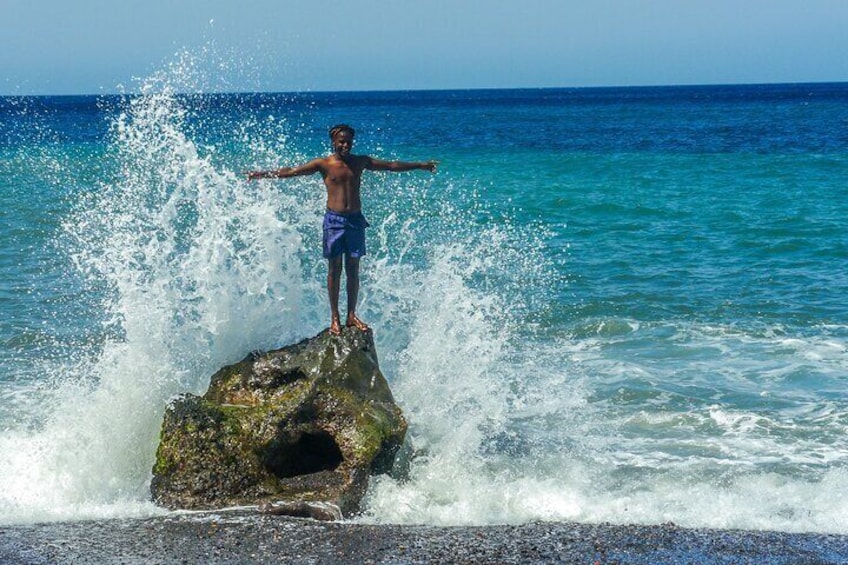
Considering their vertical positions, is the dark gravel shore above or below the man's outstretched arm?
below

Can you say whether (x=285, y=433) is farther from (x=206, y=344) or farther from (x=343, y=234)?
(x=343, y=234)

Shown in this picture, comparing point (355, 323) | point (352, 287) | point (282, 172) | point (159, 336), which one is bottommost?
point (159, 336)

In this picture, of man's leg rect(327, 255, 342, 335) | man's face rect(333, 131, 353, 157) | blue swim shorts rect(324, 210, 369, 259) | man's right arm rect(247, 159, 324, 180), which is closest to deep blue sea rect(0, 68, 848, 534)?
man's leg rect(327, 255, 342, 335)

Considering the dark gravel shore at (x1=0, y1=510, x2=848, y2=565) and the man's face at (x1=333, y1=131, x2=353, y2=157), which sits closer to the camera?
the dark gravel shore at (x1=0, y1=510, x2=848, y2=565)

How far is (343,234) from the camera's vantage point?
28.3ft

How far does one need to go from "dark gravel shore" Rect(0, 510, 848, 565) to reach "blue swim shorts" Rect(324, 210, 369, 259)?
256 cm

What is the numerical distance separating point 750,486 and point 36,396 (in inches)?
256

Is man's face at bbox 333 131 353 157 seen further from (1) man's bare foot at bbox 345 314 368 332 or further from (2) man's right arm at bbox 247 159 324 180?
(1) man's bare foot at bbox 345 314 368 332

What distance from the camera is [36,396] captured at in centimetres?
991

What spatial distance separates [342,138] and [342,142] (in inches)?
1.3

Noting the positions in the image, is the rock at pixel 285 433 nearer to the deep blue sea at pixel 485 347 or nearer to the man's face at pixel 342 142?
the deep blue sea at pixel 485 347

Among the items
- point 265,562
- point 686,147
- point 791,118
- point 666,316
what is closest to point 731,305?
point 666,316

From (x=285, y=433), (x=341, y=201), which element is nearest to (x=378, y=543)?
(x=285, y=433)

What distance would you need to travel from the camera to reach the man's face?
332 inches
